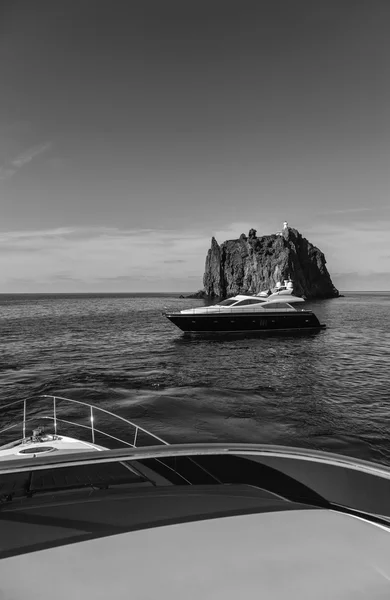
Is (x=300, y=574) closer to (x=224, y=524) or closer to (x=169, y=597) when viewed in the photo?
(x=224, y=524)

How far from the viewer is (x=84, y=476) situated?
2.69m

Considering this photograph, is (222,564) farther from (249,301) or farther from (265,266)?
(265,266)

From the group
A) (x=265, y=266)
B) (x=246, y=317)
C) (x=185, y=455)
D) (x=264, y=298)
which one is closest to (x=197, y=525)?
(x=185, y=455)

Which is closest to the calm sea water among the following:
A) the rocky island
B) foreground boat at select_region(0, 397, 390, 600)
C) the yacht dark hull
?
the yacht dark hull

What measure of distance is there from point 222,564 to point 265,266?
12397cm

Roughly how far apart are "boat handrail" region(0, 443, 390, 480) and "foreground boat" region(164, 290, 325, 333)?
24.1 m

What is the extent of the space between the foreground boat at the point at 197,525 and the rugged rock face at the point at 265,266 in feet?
368

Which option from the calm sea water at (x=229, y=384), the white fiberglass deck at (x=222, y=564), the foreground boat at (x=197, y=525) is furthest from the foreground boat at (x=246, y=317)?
the white fiberglass deck at (x=222, y=564)

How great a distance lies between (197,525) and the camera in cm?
230

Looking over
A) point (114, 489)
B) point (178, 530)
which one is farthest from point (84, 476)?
point (178, 530)

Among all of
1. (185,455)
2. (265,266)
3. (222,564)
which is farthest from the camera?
(265,266)

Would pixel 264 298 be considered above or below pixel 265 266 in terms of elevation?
below

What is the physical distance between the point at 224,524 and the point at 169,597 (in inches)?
23.8

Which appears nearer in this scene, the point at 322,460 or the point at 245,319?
the point at 322,460
